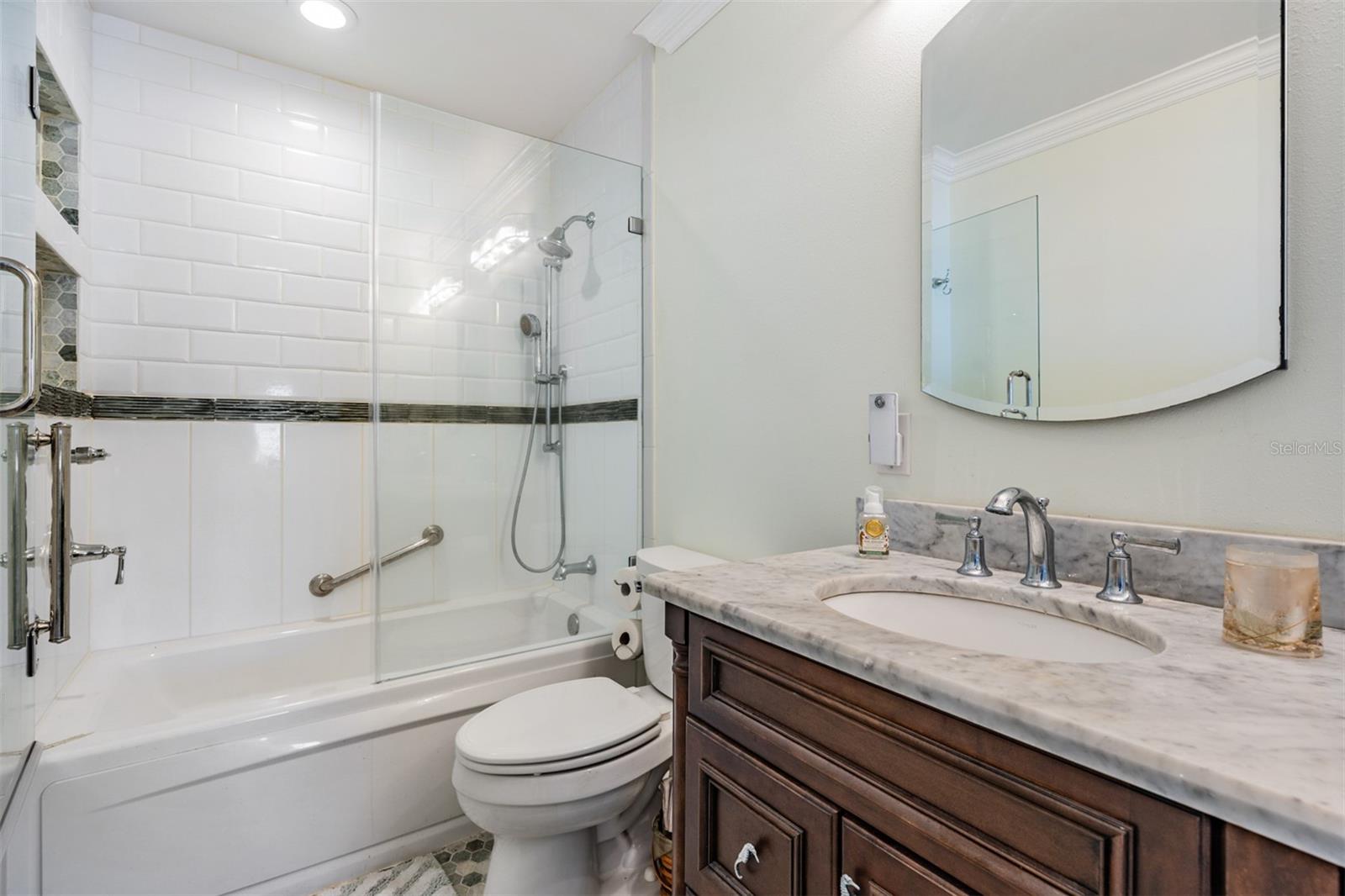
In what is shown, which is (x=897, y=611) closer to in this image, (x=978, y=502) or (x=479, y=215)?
(x=978, y=502)

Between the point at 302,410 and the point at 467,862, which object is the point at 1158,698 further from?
the point at 302,410

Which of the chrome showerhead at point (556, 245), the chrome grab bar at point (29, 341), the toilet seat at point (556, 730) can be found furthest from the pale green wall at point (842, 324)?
the chrome grab bar at point (29, 341)

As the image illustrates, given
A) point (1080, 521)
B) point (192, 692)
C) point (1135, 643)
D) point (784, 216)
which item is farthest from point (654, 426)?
point (192, 692)

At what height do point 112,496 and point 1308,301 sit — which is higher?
point 1308,301

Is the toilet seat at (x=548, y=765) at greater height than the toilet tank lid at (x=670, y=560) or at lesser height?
lesser

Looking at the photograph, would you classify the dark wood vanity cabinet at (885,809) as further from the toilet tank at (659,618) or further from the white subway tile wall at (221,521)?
the white subway tile wall at (221,521)

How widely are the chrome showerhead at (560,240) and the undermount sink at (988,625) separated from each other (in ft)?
5.32

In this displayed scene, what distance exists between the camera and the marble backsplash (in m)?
0.72

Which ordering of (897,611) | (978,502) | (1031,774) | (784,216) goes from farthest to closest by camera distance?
(784,216) → (978,502) → (897,611) → (1031,774)

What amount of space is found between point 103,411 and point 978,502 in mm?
2497

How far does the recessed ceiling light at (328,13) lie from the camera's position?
73.0 inches

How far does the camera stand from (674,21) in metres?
1.89

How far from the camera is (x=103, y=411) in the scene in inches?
75.7

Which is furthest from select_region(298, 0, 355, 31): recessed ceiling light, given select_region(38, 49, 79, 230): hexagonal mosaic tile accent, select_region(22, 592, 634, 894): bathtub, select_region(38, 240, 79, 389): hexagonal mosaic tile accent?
select_region(22, 592, 634, 894): bathtub
